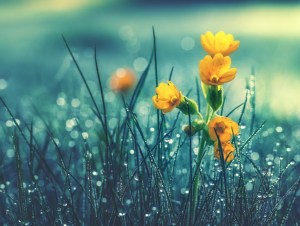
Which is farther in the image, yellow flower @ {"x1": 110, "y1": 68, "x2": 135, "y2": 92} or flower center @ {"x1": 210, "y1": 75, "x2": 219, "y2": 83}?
yellow flower @ {"x1": 110, "y1": 68, "x2": 135, "y2": 92}

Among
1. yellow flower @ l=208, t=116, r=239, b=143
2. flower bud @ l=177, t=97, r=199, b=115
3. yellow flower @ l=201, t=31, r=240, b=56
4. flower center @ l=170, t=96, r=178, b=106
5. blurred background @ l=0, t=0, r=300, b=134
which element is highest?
yellow flower @ l=201, t=31, r=240, b=56

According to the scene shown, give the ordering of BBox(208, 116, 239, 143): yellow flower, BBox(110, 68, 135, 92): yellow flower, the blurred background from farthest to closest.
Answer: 1. the blurred background
2. BBox(110, 68, 135, 92): yellow flower
3. BBox(208, 116, 239, 143): yellow flower

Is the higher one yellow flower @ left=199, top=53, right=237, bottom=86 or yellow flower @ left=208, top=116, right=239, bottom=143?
yellow flower @ left=199, top=53, right=237, bottom=86

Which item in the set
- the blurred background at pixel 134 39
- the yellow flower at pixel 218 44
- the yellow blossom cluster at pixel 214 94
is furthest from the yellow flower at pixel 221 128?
the blurred background at pixel 134 39

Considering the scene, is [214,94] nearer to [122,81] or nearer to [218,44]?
[218,44]

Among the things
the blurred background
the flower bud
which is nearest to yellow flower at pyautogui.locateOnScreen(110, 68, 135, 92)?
the blurred background

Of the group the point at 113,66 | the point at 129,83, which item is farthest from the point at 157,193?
the point at 113,66

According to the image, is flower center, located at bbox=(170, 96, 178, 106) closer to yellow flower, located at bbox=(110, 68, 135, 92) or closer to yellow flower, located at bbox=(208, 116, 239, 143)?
yellow flower, located at bbox=(208, 116, 239, 143)

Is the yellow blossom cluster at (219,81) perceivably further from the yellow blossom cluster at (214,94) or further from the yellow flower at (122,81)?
the yellow flower at (122,81)
